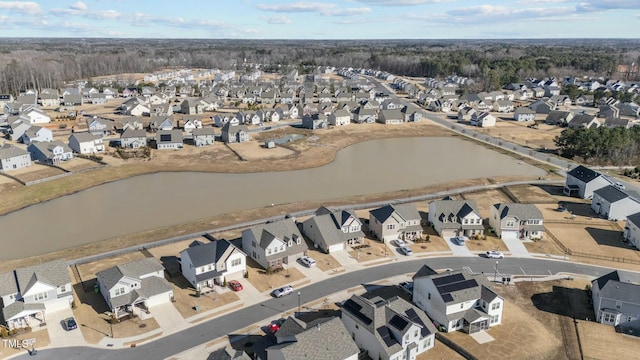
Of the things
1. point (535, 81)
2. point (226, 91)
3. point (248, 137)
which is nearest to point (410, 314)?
point (248, 137)

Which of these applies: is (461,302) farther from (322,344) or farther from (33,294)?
(33,294)

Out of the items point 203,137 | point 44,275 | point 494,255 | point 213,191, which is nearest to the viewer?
point 44,275

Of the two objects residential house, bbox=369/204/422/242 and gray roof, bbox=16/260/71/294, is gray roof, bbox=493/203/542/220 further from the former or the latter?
gray roof, bbox=16/260/71/294

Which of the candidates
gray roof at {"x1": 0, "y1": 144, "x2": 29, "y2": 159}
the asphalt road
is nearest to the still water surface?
gray roof at {"x1": 0, "y1": 144, "x2": 29, "y2": 159}

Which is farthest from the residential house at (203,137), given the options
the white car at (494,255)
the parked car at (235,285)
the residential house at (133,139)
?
the white car at (494,255)

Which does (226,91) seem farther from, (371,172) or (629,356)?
(629,356)

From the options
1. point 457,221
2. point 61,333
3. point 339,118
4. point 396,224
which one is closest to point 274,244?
point 396,224

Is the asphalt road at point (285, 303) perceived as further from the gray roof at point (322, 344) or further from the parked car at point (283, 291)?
the gray roof at point (322, 344)
